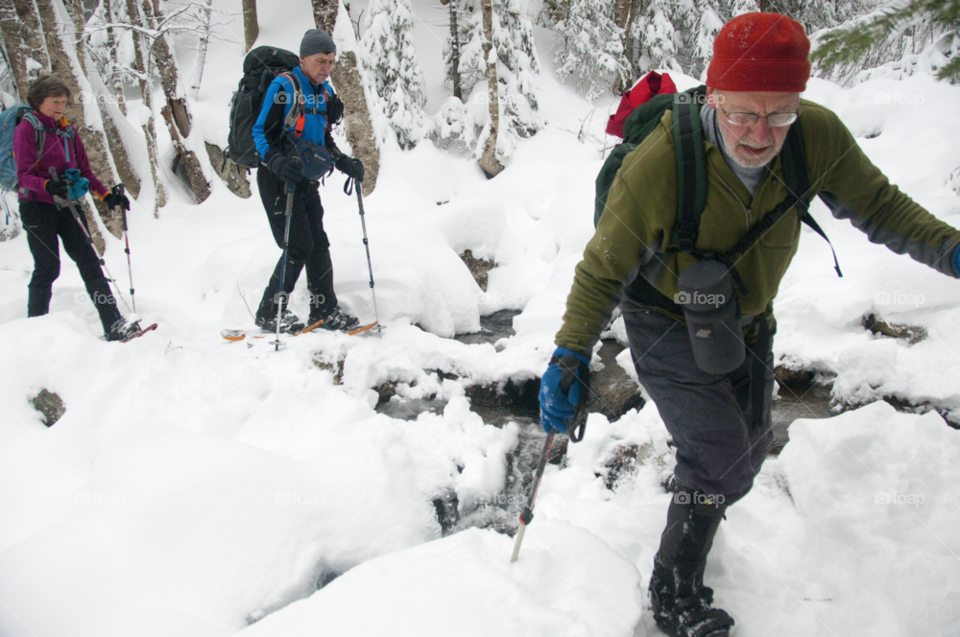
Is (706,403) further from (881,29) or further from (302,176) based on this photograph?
(302,176)

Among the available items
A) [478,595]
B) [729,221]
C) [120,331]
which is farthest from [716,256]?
[120,331]

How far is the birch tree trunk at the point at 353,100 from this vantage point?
8.39 metres

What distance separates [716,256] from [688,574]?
4.39 ft

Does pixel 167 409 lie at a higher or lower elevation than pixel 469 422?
higher

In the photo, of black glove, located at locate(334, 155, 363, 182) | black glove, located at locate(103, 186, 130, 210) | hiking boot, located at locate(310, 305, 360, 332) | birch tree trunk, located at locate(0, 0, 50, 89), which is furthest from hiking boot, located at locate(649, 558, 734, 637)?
birch tree trunk, located at locate(0, 0, 50, 89)

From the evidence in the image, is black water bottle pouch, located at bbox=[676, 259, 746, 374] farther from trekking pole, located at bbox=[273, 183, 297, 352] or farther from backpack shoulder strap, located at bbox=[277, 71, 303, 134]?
backpack shoulder strap, located at bbox=[277, 71, 303, 134]

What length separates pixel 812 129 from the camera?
1918mm

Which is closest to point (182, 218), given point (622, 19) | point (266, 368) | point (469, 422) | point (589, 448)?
point (266, 368)

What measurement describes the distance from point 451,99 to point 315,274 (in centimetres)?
953

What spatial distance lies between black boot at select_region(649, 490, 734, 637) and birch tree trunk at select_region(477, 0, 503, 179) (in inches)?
438

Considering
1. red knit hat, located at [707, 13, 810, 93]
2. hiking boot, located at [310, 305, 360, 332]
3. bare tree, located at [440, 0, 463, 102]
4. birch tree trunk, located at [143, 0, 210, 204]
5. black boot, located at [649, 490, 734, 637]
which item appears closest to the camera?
red knit hat, located at [707, 13, 810, 93]

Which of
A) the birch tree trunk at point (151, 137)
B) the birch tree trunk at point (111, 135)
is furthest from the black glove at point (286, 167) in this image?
the birch tree trunk at point (151, 137)

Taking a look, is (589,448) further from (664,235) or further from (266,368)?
(266,368)

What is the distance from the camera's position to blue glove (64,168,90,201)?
4.96 meters
